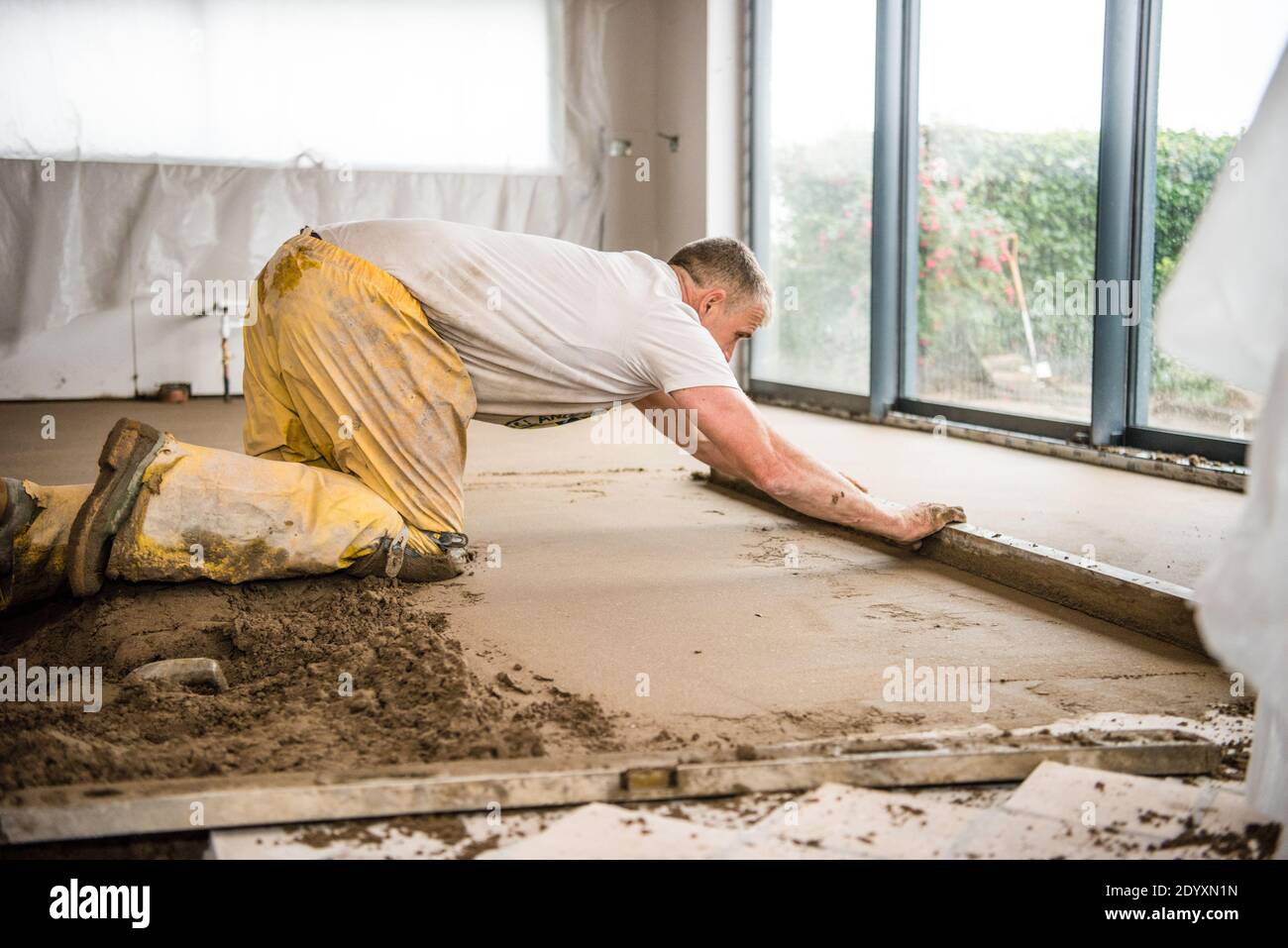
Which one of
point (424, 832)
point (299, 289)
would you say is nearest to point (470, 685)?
point (424, 832)

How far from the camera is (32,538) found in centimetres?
224

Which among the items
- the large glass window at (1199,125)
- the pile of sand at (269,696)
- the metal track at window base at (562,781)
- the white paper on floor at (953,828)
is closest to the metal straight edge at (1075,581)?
the metal track at window base at (562,781)

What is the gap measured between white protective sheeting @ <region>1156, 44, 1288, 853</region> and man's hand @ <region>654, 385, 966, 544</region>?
4.43 ft

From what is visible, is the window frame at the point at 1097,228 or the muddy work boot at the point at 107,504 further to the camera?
the window frame at the point at 1097,228

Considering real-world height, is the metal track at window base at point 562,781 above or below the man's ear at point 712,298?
below

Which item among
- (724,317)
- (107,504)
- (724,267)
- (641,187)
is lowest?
(107,504)

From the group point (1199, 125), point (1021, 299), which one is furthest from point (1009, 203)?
point (1199, 125)

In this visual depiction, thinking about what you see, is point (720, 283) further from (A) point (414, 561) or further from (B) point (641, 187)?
(B) point (641, 187)

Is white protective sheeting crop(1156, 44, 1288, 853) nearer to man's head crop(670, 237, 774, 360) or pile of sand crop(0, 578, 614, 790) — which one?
pile of sand crop(0, 578, 614, 790)

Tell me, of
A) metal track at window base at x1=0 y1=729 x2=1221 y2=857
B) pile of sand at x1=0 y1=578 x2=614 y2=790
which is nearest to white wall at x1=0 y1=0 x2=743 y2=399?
pile of sand at x1=0 y1=578 x2=614 y2=790

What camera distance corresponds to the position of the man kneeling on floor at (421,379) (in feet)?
7.93

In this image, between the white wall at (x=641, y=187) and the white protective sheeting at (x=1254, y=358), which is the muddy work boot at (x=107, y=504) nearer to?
the white protective sheeting at (x=1254, y=358)

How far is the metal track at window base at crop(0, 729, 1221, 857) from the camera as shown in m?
1.34

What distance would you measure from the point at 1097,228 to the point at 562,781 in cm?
375
